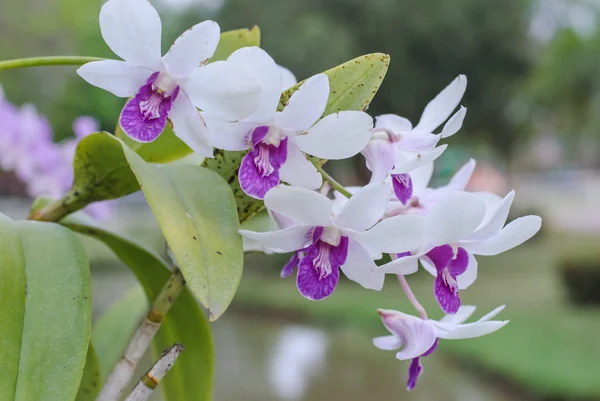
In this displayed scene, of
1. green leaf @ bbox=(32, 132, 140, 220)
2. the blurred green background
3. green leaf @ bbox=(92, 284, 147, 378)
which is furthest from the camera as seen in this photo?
the blurred green background

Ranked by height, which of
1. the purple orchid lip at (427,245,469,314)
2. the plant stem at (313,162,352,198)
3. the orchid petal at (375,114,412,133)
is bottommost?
the purple orchid lip at (427,245,469,314)

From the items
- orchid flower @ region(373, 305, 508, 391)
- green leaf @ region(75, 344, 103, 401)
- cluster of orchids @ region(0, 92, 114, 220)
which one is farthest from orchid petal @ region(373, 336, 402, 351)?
cluster of orchids @ region(0, 92, 114, 220)

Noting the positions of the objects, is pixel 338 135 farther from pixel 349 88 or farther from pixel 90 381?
pixel 90 381

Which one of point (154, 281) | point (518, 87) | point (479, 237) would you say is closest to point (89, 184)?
point (154, 281)

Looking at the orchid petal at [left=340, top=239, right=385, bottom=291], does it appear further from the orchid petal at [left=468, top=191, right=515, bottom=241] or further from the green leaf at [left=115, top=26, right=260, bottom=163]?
the green leaf at [left=115, top=26, right=260, bottom=163]

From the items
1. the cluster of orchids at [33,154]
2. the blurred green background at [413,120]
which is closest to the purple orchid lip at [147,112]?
the cluster of orchids at [33,154]

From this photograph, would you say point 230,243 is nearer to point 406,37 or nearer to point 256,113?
point 256,113
